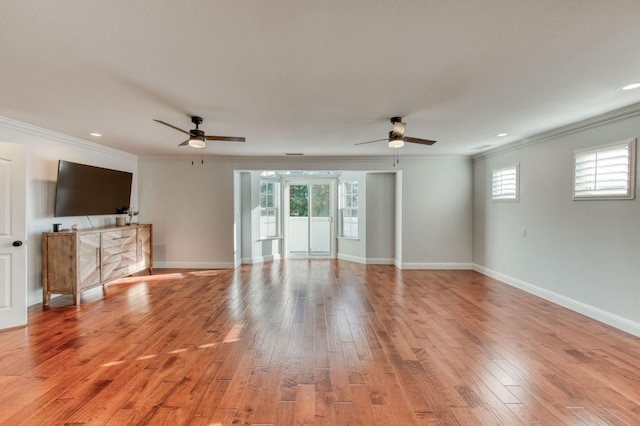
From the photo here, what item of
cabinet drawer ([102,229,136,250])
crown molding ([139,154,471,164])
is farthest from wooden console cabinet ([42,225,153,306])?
crown molding ([139,154,471,164])

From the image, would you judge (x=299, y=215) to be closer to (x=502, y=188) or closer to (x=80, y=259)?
(x=502, y=188)

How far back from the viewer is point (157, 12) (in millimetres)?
1653

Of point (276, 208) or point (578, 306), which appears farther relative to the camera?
point (276, 208)

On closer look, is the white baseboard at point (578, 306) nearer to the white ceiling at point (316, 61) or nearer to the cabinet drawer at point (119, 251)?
the white ceiling at point (316, 61)

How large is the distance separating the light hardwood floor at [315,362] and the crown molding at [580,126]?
238cm

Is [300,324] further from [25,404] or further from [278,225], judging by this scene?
[278,225]

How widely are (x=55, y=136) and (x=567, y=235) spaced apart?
7.49m

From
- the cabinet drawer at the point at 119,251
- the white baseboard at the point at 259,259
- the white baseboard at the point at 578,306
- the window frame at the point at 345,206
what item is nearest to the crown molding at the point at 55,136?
the cabinet drawer at the point at 119,251

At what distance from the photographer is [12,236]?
3.32 meters

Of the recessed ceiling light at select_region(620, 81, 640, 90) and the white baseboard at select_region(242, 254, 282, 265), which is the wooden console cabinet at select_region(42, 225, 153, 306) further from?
the recessed ceiling light at select_region(620, 81, 640, 90)

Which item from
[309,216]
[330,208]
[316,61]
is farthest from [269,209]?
[316,61]

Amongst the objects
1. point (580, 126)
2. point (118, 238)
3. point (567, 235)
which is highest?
point (580, 126)

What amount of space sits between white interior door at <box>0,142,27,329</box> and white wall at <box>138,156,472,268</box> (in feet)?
9.74

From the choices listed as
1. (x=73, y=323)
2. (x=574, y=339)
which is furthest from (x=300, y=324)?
(x=574, y=339)
